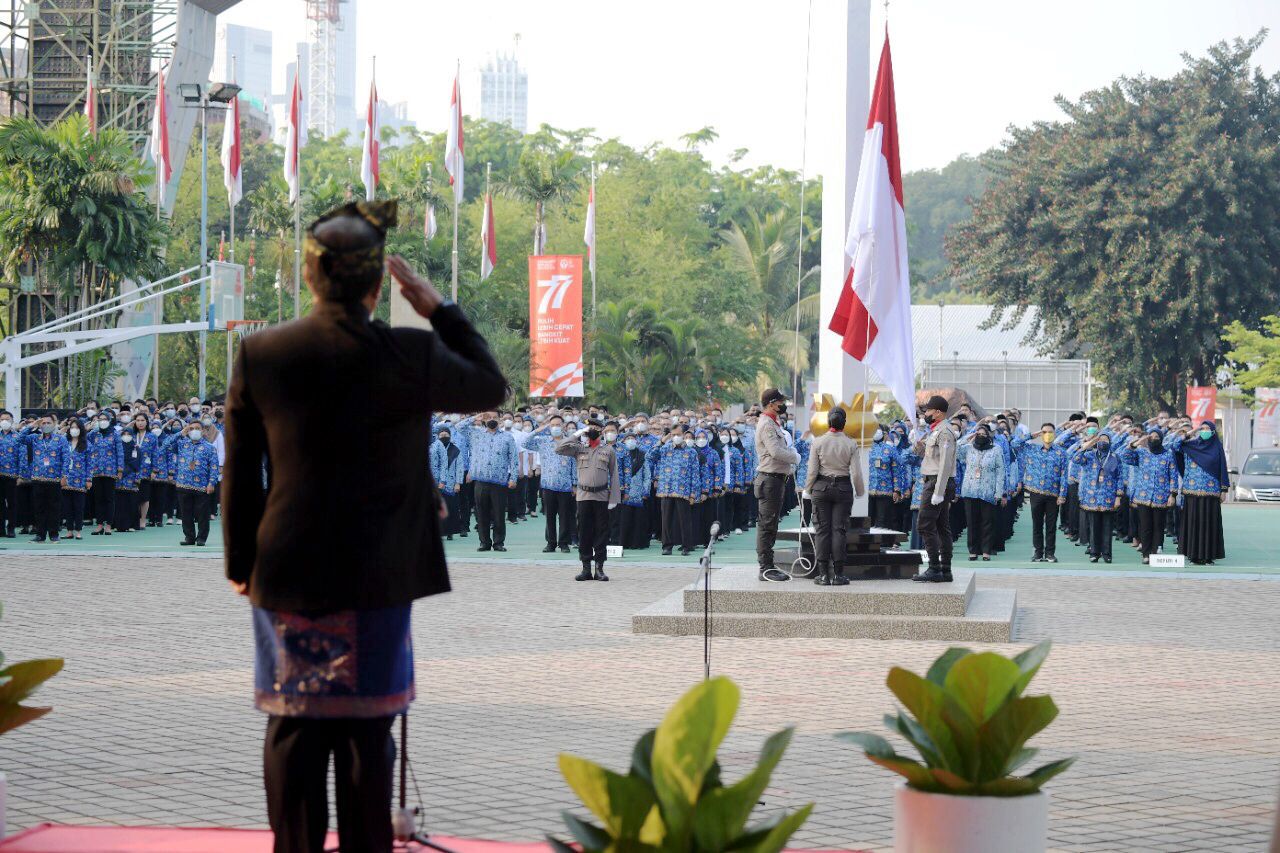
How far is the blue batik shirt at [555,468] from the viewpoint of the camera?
22359 millimetres

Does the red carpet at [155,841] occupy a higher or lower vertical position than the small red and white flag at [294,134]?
lower

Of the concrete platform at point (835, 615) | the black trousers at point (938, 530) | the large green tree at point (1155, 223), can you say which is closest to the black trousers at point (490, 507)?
the black trousers at point (938, 530)

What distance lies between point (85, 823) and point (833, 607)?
7926 millimetres

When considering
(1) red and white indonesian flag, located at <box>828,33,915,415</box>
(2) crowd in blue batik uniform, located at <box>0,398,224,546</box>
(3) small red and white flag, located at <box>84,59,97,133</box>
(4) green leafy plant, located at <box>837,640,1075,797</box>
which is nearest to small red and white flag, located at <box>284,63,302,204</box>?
(3) small red and white flag, located at <box>84,59,97,133</box>

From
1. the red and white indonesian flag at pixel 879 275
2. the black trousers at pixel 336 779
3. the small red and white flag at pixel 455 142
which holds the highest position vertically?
the small red and white flag at pixel 455 142

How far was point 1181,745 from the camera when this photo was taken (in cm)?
878

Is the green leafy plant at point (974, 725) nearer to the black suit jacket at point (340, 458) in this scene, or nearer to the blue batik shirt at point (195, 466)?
the black suit jacket at point (340, 458)

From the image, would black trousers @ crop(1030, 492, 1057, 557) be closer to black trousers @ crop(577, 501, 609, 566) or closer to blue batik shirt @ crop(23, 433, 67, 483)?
black trousers @ crop(577, 501, 609, 566)

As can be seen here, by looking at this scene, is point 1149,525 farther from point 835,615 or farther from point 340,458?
point 340,458

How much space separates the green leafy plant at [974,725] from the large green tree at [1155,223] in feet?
140

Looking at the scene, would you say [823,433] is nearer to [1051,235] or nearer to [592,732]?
[592,732]

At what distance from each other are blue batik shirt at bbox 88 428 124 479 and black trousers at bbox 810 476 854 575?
45.6 ft

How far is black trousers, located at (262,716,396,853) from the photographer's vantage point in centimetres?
425

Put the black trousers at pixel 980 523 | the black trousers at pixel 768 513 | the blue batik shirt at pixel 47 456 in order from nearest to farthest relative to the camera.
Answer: the black trousers at pixel 768 513
the black trousers at pixel 980 523
the blue batik shirt at pixel 47 456
